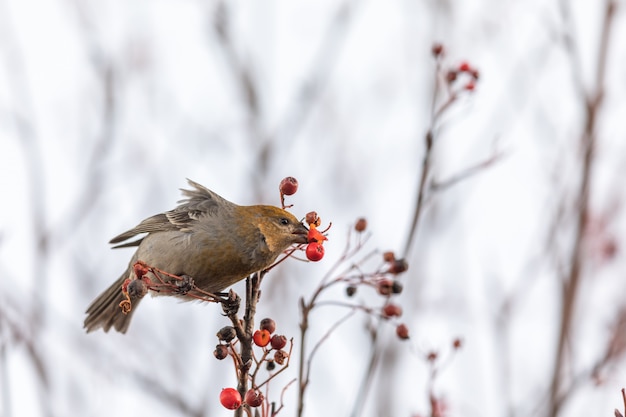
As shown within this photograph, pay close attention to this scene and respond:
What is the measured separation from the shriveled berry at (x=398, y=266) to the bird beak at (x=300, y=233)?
656 mm

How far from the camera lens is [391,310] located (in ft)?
12.6

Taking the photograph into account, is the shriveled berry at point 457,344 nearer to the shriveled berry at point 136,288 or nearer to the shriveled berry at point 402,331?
the shriveled berry at point 402,331

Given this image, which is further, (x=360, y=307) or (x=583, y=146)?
(x=583, y=146)

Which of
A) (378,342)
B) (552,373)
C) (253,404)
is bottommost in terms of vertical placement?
(253,404)

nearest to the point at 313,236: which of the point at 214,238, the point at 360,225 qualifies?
the point at 360,225

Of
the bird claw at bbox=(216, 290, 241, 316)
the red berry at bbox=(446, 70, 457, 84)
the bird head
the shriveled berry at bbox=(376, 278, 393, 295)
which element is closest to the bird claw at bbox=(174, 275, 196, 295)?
the bird claw at bbox=(216, 290, 241, 316)

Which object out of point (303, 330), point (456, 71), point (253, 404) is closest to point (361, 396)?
point (303, 330)

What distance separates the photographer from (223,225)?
188 inches

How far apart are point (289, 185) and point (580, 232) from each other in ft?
8.07

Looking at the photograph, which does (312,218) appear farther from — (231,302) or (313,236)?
(231,302)

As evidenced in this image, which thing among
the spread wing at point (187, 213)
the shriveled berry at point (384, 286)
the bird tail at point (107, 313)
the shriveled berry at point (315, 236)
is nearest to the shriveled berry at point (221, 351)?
the shriveled berry at point (315, 236)

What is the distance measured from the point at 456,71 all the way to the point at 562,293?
174 cm

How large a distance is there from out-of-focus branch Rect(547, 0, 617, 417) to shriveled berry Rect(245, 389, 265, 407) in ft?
7.00

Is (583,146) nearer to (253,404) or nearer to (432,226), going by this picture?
(432,226)
